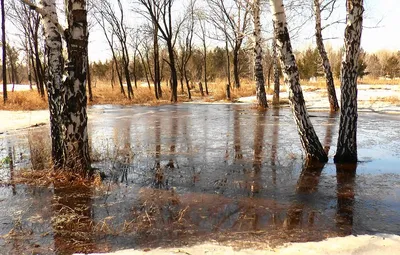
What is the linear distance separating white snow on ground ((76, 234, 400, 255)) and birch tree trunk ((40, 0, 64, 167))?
136 inches

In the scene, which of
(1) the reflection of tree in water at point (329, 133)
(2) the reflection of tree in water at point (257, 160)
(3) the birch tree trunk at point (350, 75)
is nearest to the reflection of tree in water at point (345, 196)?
(3) the birch tree trunk at point (350, 75)

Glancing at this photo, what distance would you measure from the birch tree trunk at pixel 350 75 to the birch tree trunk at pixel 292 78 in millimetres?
540

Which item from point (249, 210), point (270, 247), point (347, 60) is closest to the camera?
point (270, 247)

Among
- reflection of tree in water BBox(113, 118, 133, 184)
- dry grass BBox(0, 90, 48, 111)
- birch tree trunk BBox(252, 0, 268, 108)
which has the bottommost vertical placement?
reflection of tree in water BBox(113, 118, 133, 184)

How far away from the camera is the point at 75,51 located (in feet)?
17.0

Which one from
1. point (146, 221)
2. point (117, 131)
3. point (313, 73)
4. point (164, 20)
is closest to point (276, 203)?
point (146, 221)

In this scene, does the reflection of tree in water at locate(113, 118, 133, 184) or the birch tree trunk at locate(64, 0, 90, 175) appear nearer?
the birch tree trunk at locate(64, 0, 90, 175)

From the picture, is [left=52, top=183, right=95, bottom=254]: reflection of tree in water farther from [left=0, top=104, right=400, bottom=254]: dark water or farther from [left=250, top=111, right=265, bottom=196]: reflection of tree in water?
[left=250, top=111, right=265, bottom=196]: reflection of tree in water

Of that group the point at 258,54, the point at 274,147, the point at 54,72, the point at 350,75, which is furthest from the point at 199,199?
the point at 258,54

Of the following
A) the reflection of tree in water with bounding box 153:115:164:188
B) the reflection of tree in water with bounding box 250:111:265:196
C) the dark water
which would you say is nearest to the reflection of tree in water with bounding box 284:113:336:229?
the dark water

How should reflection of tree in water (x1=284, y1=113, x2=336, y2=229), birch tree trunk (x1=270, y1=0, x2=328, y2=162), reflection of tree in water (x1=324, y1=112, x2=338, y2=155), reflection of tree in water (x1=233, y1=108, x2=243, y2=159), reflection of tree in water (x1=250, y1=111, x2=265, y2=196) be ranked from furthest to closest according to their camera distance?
reflection of tree in water (x1=324, y1=112, x2=338, y2=155) → reflection of tree in water (x1=233, y1=108, x2=243, y2=159) → birch tree trunk (x1=270, y1=0, x2=328, y2=162) → reflection of tree in water (x1=250, y1=111, x2=265, y2=196) → reflection of tree in water (x1=284, y1=113, x2=336, y2=229)

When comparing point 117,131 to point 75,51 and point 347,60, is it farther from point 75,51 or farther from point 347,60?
point 347,60

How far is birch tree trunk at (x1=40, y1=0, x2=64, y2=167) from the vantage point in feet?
18.5

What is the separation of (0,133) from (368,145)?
10929 mm
